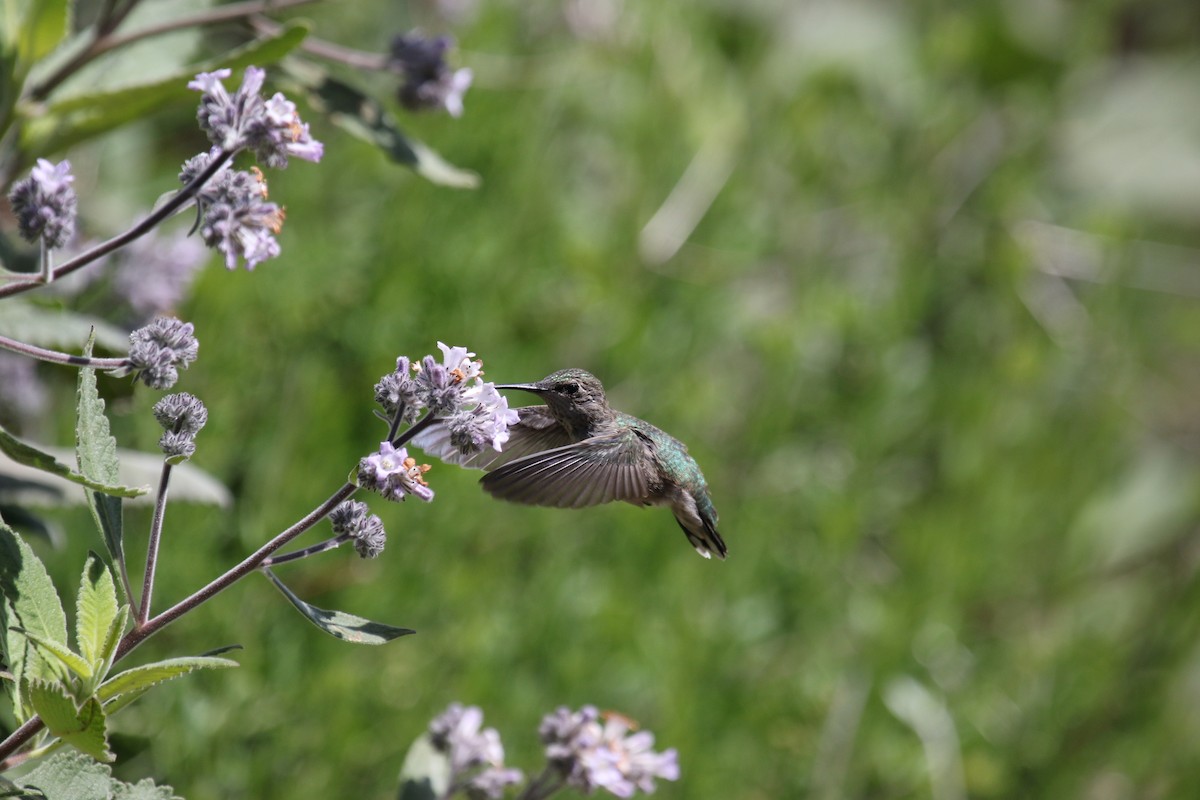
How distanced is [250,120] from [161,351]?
23 cm

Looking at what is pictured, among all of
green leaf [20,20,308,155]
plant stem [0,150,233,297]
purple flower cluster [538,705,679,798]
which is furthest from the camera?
green leaf [20,20,308,155]

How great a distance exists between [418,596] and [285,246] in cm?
94

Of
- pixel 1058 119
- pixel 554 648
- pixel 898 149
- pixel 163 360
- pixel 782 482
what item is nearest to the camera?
pixel 163 360

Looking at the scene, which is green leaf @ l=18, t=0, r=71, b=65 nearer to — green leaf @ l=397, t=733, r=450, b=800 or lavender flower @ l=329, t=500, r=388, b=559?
lavender flower @ l=329, t=500, r=388, b=559

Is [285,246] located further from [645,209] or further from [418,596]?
[645,209]

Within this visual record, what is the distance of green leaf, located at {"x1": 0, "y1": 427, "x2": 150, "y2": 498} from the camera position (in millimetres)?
1049

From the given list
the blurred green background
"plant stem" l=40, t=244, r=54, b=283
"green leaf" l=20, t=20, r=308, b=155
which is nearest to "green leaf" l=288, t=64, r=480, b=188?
"green leaf" l=20, t=20, r=308, b=155

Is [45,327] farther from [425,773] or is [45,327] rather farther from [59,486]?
[425,773]

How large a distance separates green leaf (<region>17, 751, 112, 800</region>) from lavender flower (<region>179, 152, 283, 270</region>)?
0.48m

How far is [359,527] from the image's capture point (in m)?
1.15

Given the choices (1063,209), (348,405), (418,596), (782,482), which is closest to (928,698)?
(782,482)

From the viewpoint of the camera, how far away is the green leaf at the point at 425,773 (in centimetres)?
151

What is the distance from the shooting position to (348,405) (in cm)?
298

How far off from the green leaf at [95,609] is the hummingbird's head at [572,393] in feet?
2.31
